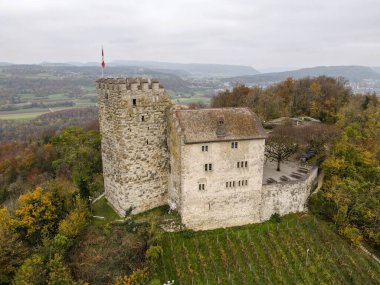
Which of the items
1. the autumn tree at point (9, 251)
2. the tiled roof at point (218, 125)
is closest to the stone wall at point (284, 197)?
the tiled roof at point (218, 125)

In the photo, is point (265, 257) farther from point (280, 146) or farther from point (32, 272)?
point (32, 272)

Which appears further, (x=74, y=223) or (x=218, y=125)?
(x=218, y=125)

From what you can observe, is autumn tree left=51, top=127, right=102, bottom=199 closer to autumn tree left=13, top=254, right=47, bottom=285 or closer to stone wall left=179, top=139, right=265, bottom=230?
autumn tree left=13, top=254, right=47, bottom=285

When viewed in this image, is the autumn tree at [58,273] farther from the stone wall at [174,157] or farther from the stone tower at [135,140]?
the stone wall at [174,157]

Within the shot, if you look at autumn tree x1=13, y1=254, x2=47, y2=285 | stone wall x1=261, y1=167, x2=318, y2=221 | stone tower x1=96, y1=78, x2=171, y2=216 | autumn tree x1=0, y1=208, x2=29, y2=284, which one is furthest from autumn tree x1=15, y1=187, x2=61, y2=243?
stone wall x1=261, y1=167, x2=318, y2=221

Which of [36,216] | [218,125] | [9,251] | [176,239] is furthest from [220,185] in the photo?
[9,251]

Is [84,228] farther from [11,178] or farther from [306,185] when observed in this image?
[11,178]
